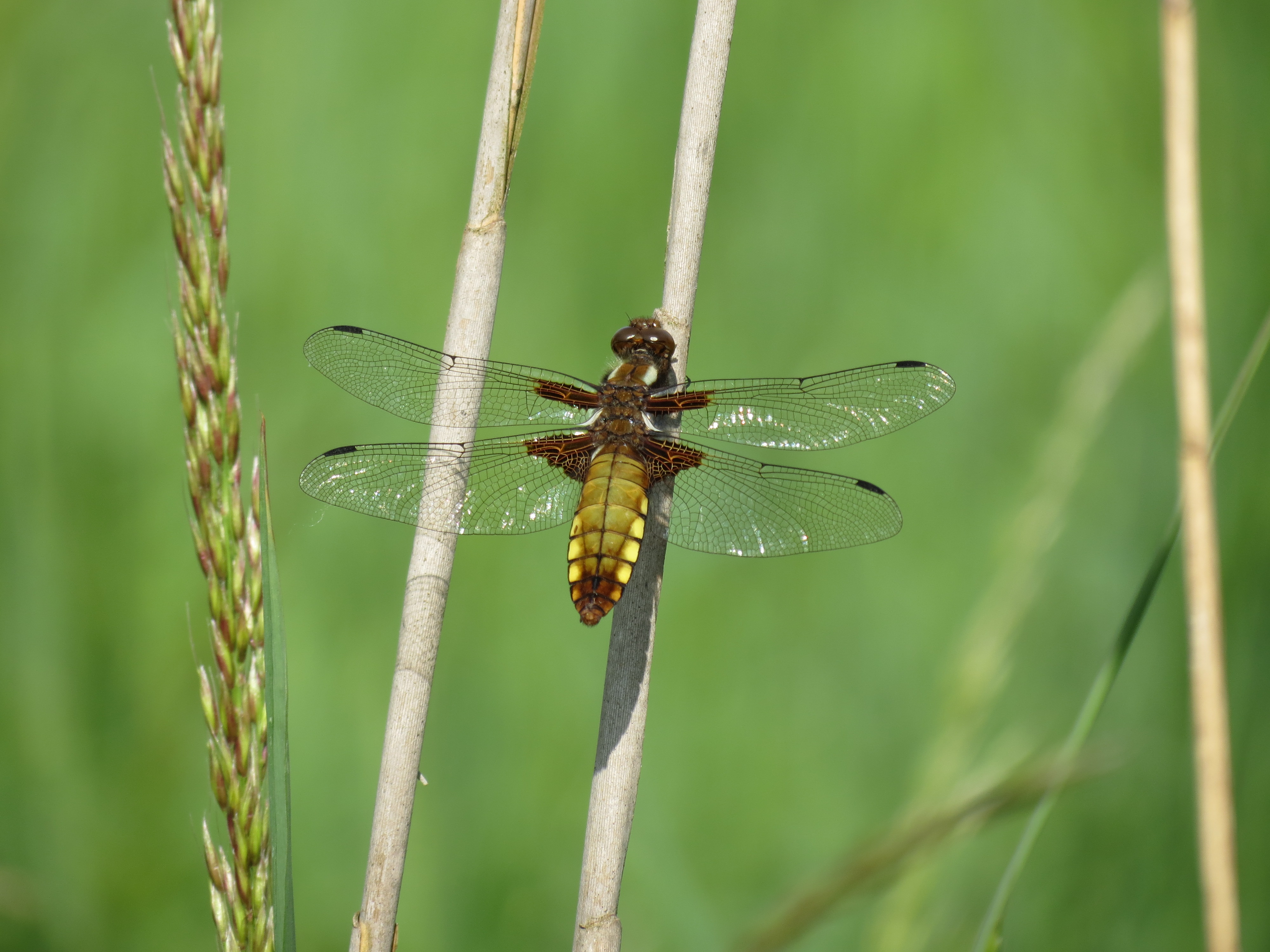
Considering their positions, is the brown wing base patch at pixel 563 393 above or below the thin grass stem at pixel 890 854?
above

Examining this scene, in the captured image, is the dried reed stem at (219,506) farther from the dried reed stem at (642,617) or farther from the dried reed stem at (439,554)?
the dried reed stem at (642,617)

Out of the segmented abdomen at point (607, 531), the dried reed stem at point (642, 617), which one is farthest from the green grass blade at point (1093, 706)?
the segmented abdomen at point (607, 531)

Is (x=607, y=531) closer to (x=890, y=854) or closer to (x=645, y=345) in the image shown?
(x=645, y=345)

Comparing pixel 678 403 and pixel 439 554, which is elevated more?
pixel 678 403

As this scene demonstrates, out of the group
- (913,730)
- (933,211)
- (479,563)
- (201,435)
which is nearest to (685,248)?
(201,435)

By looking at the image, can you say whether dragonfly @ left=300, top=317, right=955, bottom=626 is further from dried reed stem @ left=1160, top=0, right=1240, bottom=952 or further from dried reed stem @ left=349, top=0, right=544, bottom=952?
A: dried reed stem @ left=1160, top=0, right=1240, bottom=952

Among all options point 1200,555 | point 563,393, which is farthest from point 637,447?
point 1200,555

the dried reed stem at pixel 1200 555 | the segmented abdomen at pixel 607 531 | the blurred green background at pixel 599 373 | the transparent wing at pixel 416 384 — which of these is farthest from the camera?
the blurred green background at pixel 599 373
